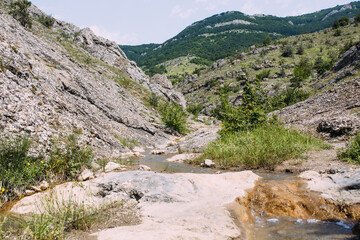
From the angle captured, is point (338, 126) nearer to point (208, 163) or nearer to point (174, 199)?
point (208, 163)

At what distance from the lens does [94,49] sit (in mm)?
42156

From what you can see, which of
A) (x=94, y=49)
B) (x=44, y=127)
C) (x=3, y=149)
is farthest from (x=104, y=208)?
(x=94, y=49)

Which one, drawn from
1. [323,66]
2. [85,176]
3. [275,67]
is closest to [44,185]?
[85,176]

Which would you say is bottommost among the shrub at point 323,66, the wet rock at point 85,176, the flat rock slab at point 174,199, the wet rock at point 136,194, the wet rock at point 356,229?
the wet rock at point 85,176

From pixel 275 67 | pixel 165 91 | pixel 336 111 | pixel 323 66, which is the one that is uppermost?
pixel 275 67

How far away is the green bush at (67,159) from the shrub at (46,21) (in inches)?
1444

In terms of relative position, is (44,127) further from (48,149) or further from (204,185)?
(204,185)

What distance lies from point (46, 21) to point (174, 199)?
42.7 m

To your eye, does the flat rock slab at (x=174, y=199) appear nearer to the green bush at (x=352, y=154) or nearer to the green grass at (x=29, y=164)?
the green grass at (x=29, y=164)

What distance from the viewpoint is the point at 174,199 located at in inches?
211

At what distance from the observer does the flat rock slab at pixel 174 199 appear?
3.65 m

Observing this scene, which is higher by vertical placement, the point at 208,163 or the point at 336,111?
the point at 336,111

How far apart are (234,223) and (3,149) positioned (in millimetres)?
6265

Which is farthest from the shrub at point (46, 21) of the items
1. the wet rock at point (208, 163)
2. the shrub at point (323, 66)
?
the shrub at point (323, 66)
